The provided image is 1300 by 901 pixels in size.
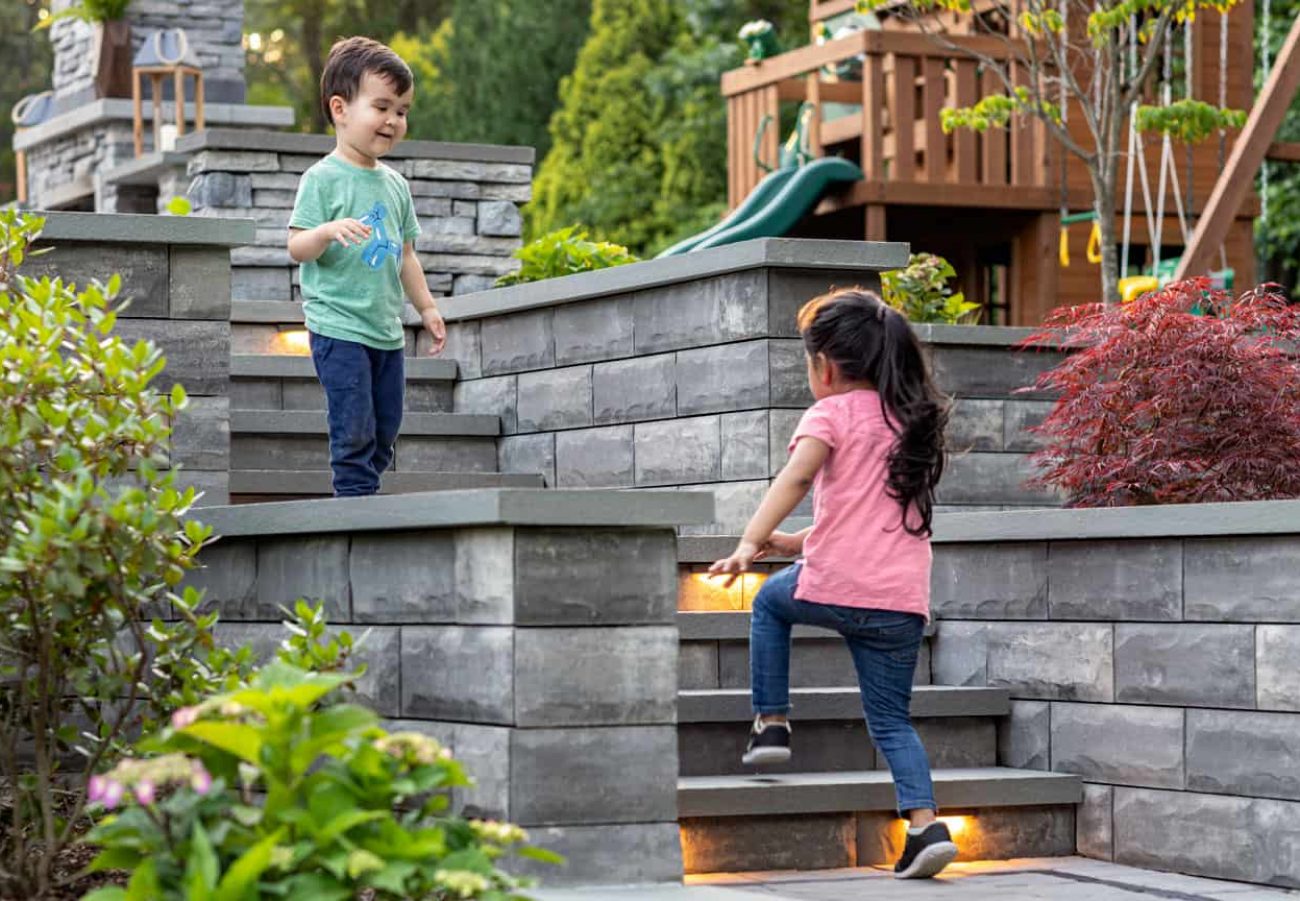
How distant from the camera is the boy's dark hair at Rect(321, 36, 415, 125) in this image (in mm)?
6059

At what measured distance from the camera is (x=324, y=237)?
19.2ft

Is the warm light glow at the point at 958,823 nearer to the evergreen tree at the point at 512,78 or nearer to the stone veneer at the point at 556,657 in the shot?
the stone veneer at the point at 556,657

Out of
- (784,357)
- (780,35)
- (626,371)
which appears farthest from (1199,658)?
(780,35)

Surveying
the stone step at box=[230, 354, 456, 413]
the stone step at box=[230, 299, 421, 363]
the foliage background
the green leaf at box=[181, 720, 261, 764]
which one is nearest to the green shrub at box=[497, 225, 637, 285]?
the stone step at box=[230, 299, 421, 363]

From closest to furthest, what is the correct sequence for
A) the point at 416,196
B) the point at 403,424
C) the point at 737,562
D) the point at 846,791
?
the point at 737,562, the point at 846,791, the point at 403,424, the point at 416,196

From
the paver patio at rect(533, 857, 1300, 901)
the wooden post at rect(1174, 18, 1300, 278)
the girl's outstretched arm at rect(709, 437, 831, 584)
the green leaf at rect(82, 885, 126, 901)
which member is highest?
the wooden post at rect(1174, 18, 1300, 278)

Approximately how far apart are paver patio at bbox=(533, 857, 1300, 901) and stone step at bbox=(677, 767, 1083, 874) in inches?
2.3

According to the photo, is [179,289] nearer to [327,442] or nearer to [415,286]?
[415,286]

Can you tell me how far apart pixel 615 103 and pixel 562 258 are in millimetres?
16020

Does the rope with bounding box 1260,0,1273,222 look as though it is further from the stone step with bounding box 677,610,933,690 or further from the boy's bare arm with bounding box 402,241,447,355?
the boy's bare arm with bounding box 402,241,447,355

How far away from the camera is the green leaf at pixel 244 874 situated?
11.6ft

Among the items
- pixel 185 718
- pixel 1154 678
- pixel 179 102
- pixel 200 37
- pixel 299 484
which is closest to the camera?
pixel 185 718

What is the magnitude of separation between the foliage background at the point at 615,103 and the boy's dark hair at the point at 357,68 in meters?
14.2

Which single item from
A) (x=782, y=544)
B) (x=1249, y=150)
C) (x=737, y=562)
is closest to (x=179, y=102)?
(x=1249, y=150)
